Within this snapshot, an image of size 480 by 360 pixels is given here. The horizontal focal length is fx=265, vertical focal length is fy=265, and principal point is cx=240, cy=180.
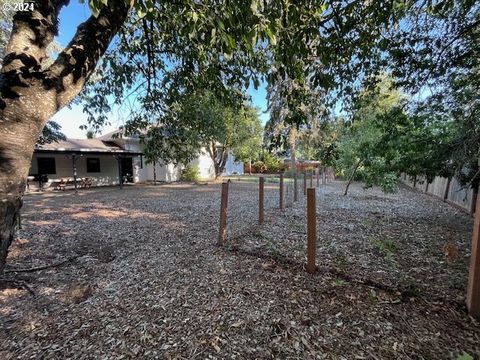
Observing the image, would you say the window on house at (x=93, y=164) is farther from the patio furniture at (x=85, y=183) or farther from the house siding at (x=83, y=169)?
the patio furniture at (x=85, y=183)

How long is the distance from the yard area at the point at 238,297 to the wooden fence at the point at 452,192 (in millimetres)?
2972

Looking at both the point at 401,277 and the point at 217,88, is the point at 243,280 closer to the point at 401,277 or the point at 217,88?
the point at 401,277

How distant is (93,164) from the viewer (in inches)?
687

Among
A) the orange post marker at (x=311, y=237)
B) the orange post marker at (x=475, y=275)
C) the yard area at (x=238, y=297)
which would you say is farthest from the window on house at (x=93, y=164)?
the orange post marker at (x=475, y=275)

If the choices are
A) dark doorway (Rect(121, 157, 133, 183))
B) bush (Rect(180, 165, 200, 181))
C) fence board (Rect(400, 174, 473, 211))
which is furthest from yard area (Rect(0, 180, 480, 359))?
bush (Rect(180, 165, 200, 181))

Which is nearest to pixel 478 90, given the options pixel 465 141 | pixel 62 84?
pixel 465 141

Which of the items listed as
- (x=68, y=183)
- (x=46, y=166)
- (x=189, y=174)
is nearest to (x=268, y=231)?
(x=68, y=183)

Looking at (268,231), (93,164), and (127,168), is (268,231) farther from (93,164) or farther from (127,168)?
(127,168)

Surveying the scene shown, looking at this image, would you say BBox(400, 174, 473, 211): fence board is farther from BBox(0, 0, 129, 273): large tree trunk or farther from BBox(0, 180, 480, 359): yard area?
BBox(0, 0, 129, 273): large tree trunk

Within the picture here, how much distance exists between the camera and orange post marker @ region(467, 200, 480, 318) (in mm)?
2400

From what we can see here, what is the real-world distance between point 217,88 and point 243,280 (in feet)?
9.24

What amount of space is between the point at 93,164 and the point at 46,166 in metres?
2.63

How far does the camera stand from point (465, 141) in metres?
4.92

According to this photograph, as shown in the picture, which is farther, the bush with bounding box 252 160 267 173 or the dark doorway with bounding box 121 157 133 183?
the bush with bounding box 252 160 267 173
